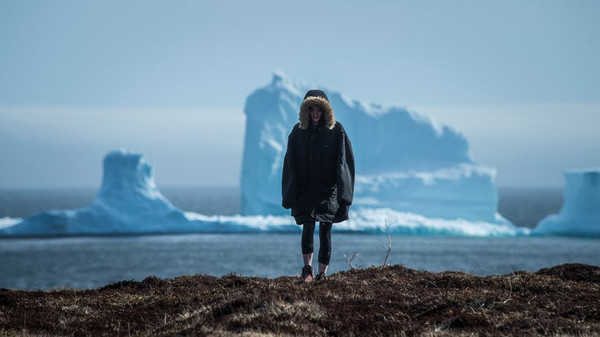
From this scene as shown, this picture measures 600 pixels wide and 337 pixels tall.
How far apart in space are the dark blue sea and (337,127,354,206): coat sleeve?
2237cm

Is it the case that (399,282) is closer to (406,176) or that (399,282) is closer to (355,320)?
(355,320)

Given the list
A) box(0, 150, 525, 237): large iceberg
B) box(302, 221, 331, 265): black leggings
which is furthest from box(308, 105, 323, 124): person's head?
box(0, 150, 525, 237): large iceberg

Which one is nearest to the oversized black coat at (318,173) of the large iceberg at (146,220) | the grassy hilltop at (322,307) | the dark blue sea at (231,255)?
the grassy hilltop at (322,307)

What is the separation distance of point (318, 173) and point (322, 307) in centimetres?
167

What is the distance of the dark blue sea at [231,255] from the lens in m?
32.3

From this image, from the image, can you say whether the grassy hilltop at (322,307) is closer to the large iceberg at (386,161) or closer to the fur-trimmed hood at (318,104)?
the fur-trimmed hood at (318,104)

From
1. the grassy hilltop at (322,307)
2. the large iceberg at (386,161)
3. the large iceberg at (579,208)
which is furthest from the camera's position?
the large iceberg at (386,161)

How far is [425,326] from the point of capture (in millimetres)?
5105

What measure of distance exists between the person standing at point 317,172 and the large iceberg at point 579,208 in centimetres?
3419

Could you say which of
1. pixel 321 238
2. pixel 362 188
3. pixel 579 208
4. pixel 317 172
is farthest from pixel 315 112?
pixel 579 208

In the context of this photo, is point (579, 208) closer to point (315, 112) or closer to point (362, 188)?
point (362, 188)

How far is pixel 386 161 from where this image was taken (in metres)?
42.1

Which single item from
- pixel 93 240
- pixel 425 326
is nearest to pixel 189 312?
pixel 425 326

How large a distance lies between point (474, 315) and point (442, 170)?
36379mm
